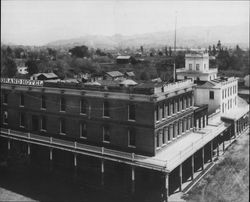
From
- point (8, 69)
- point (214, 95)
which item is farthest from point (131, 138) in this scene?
point (8, 69)

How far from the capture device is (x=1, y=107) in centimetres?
4312

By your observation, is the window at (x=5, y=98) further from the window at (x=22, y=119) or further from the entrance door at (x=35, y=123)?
the entrance door at (x=35, y=123)

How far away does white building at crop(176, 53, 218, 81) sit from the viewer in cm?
5519

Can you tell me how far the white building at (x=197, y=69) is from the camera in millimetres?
55188

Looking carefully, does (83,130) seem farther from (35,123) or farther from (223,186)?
(223,186)

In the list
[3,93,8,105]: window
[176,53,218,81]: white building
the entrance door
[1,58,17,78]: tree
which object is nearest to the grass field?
the entrance door

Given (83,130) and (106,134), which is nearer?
(106,134)

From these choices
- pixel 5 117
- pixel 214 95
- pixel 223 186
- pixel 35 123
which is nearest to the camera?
pixel 223 186

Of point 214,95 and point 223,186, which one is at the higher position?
point 214,95

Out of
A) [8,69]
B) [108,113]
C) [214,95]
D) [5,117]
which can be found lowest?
[5,117]

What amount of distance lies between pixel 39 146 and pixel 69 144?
6.06 metres

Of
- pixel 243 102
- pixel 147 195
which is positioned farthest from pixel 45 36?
pixel 147 195

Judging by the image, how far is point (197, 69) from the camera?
184 ft

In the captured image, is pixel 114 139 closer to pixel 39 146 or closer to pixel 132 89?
pixel 132 89
